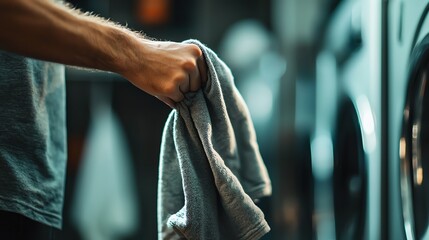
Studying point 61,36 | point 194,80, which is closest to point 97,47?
point 61,36

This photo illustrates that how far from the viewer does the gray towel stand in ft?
2.59

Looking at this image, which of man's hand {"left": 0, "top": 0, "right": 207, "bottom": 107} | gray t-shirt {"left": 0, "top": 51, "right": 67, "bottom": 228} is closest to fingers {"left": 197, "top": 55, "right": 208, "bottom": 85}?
man's hand {"left": 0, "top": 0, "right": 207, "bottom": 107}

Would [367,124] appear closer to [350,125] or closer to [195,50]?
[350,125]

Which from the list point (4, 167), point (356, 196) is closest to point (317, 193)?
point (356, 196)

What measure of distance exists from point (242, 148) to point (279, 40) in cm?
135

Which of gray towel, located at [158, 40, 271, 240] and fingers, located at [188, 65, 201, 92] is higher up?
fingers, located at [188, 65, 201, 92]

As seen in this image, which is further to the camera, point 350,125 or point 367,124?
point 350,125

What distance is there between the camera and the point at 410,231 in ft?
3.53

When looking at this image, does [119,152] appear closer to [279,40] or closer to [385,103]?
[279,40]

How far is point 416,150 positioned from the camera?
3.62 ft

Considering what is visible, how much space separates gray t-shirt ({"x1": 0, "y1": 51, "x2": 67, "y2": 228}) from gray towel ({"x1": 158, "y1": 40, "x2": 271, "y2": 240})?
182mm

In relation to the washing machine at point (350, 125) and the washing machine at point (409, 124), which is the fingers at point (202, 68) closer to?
the washing machine at point (409, 124)

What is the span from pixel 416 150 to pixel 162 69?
0.59 meters

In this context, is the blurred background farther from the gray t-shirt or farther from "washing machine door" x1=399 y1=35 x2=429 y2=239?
the gray t-shirt
